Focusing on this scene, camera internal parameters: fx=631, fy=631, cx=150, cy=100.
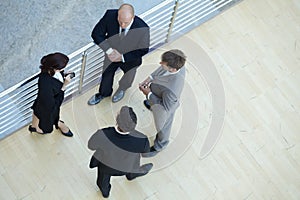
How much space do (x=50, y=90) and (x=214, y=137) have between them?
1.44 meters

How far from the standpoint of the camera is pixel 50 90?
4250mm

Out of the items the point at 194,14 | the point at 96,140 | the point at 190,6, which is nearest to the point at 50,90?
the point at 96,140

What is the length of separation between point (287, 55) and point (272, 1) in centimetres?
54

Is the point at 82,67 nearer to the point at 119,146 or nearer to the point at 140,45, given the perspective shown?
the point at 140,45

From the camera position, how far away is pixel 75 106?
196 inches

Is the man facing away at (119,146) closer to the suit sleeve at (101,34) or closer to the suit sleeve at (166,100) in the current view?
the suit sleeve at (166,100)

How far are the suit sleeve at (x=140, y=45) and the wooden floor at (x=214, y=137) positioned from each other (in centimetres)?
50

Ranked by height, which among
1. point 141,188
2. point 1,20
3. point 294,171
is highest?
point 1,20

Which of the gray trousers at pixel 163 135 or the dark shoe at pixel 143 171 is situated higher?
the gray trousers at pixel 163 135

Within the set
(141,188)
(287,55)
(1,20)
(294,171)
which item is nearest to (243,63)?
(287,55)

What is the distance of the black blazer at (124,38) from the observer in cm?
445

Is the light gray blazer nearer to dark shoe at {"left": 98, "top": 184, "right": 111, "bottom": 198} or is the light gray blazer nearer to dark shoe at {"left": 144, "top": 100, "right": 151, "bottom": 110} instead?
dark shoe at {"left": 144, "top": 100, "right": 151, "bottom": 110}

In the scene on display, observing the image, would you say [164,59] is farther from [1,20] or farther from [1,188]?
[1,20]

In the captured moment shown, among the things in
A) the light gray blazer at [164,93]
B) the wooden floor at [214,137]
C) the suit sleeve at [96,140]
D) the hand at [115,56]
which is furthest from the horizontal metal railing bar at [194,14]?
the suit sleeve at [96,140]
